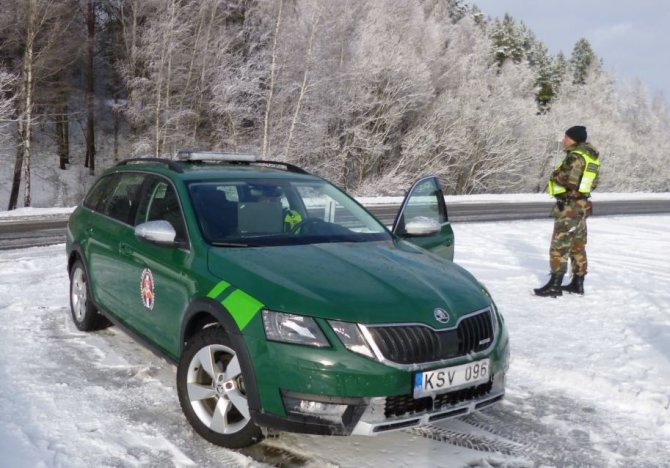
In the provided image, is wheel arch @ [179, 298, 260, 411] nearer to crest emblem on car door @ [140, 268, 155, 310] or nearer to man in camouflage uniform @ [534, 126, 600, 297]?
crest emblem on car door @ [140, 268, 155, 310]

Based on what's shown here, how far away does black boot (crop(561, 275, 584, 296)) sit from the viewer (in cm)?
832

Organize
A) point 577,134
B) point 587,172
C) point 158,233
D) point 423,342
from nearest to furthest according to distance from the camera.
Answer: point 423,342 → point 158,233 → point 587,172 → point 577,134

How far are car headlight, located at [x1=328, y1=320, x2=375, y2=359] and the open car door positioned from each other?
1.90 m

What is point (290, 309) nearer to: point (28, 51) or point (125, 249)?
point (125, 249)

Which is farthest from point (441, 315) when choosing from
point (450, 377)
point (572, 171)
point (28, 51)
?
point (28, 51)

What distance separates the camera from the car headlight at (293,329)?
11.1 ft

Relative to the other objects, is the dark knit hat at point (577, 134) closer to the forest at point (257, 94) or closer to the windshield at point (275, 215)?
the windshield at point (275, 215)

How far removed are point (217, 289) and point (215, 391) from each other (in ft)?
1.93

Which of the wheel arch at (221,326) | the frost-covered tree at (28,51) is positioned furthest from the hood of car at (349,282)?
the frost-covered tree at (28,51)

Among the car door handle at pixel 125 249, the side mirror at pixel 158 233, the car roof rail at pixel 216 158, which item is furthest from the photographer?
the car roof rail at pixel 216 158

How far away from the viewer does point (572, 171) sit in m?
7.79

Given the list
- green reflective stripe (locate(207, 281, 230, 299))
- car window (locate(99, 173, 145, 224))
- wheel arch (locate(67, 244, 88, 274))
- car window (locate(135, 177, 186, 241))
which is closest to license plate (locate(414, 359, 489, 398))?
green reflective stripe (locate(207, 281, 230, 299))

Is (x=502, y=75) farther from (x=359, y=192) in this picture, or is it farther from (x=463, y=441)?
(x=463, y=441)

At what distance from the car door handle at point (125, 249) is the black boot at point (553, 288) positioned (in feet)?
17.1
